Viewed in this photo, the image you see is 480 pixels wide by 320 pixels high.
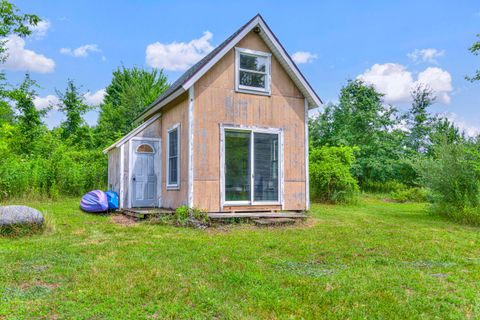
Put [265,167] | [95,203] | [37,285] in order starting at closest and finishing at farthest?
1. [37,285]
2. [265,167]
3. [95,203]

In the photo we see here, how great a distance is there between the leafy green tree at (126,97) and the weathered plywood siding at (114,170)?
11.2 m

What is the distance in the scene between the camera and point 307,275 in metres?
4.73

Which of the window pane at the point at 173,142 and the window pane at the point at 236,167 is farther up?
the window pane at the point at 173,142

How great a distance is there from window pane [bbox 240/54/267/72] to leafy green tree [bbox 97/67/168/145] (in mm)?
Answer: 15212

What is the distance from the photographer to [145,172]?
36.7 ft

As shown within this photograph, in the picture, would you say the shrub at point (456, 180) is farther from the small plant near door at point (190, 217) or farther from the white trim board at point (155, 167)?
the white trim board at point (155, 167)

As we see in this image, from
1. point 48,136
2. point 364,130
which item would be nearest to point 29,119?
point 48,136

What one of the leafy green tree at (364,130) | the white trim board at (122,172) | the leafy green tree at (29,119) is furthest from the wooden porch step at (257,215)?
the leafy green tree at (29,119)

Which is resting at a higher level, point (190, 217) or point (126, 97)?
point (126, 97)

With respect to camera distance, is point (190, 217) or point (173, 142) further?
point (173, 142)

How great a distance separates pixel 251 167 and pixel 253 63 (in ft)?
9.33

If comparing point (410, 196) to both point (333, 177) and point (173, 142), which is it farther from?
point (173, 142)

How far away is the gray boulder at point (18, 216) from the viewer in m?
6.75

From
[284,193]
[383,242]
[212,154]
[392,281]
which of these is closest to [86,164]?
[212,154]
